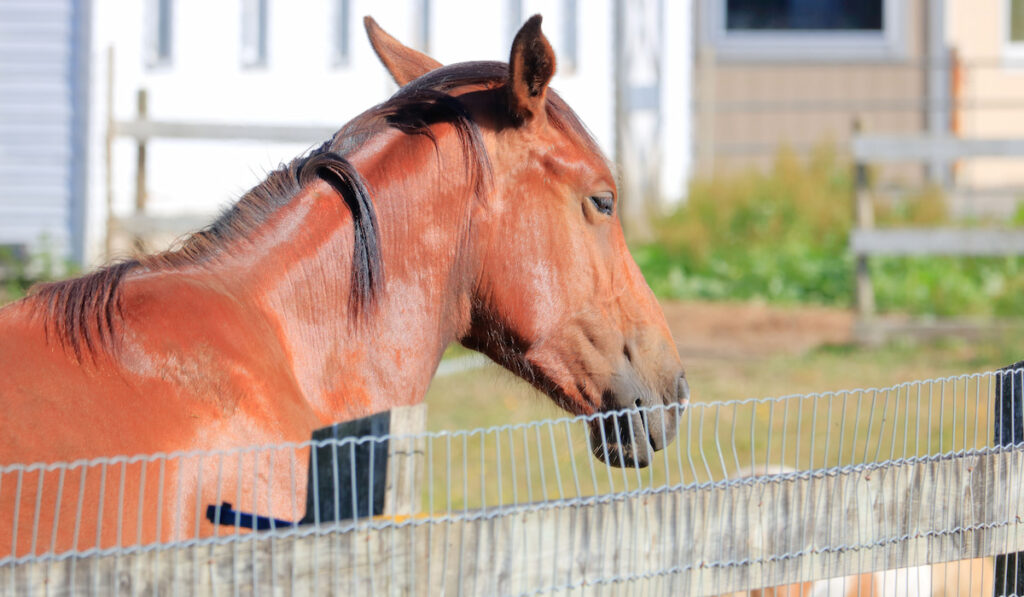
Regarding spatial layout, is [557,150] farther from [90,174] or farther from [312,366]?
[90,174]

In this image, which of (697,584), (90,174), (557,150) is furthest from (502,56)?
(697,584)

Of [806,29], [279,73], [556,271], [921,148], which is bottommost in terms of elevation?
[556,271]

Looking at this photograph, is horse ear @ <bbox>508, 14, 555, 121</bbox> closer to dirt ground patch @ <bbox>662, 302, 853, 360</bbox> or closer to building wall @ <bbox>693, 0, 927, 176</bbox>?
dirt ground patch @ <bbox>662, 302, 853, 360</bbox>

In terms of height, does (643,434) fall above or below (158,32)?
below

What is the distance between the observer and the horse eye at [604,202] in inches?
100

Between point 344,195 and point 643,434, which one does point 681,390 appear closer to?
point 643,434

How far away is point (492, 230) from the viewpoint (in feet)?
7.95

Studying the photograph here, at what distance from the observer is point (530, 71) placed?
2365mm

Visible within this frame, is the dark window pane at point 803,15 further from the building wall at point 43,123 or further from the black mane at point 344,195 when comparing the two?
the black mane at point 344,195

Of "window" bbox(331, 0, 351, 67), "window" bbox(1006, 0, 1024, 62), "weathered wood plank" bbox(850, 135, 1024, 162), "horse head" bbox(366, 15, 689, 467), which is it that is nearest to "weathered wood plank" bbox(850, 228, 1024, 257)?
"weathered wood plank" bbox(850, 135, 1024, 162)

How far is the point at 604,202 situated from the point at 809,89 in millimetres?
11578

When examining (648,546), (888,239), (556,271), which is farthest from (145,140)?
(648,546)

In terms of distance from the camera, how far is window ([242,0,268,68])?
12.0m

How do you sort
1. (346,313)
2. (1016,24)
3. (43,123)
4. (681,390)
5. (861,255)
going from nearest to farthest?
1. (346,313)
2. (681,390)
3. (861,255)
4. (43,123)
5. (1016,24)
